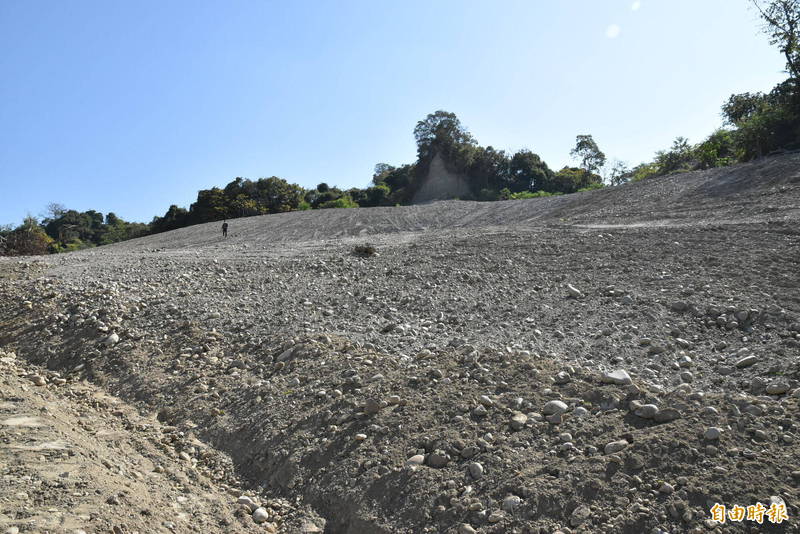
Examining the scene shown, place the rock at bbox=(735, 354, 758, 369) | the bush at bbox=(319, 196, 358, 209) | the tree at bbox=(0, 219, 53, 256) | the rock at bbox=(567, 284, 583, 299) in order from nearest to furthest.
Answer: the rock at bbox=(735, 354, 758, 369), the rock at bbox=(567, 284, 583, 299), the tree at bbox=(0, 219, 53, 256), the bush at bbox=(319, 196, 358, 209)

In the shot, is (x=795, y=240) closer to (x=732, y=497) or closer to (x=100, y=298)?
(x=732, y=497)

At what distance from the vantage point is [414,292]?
8.20m

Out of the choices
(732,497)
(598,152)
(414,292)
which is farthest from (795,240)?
(598,152)

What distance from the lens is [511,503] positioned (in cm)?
339

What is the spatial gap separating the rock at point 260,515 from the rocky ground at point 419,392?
1cm

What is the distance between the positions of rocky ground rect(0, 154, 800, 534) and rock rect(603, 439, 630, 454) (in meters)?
0.01

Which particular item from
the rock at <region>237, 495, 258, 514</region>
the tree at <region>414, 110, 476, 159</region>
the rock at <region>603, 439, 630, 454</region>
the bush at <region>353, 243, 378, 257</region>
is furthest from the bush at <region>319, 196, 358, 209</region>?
the rock at <region>603, 439, 630, 454</region>

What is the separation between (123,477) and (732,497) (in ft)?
13.1

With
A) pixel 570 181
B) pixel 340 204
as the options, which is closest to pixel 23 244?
pixel 340 204

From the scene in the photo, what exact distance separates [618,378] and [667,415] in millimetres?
669

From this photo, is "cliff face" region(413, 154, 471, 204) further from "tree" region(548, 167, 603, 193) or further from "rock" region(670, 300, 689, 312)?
"rock" region(670, 300, 689, 312)

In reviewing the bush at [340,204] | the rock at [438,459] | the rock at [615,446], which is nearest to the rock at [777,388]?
the rock at [615,446]

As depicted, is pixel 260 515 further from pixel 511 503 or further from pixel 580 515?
pixel 580 515

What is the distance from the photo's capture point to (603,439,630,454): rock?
3.67m
